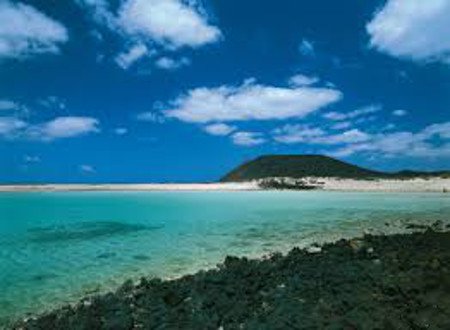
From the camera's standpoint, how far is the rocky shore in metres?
10.2

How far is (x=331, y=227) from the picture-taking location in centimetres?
2875

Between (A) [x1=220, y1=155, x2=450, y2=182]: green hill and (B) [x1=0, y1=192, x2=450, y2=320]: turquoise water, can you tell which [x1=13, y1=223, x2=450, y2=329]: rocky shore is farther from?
(A) [x1=220, y1=155, x2=450, y2=182]: green hill

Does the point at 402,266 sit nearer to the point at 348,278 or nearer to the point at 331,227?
the point at 348,278

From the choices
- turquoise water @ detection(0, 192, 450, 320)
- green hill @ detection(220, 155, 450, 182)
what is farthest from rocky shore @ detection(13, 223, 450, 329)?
green hill @ detection(220, 155, 450, 182)

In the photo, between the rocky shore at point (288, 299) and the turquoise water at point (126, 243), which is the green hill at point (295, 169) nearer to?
the turquoise water at point (126, 243)

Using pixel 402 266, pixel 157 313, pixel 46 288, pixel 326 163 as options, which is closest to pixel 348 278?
pixel 402 266

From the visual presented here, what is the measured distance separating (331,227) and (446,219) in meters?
7.65

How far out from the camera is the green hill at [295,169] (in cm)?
11131

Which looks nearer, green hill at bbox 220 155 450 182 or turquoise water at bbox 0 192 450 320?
turquoise water at bbox 0 192 450 320

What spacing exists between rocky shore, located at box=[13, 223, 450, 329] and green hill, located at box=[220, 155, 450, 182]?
9222 cm

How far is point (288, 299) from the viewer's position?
1165 cm

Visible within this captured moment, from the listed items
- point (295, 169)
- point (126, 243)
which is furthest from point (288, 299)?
point (295, 169)

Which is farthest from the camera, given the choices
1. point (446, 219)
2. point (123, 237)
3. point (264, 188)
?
point (264, 188)

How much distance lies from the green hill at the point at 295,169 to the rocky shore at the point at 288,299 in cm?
9222
